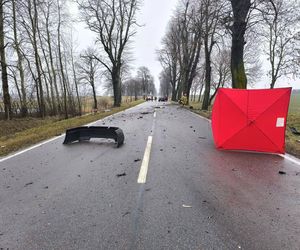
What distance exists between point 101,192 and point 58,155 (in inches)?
124

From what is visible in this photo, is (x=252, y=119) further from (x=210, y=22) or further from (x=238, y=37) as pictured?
(x=210, y=22)

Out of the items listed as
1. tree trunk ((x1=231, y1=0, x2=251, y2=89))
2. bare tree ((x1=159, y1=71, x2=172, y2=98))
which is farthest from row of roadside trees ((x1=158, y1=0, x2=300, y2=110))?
bare tree ((x1=159, y1=71, x2=172, y2=98))

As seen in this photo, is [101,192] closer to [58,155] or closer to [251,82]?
[58,155]

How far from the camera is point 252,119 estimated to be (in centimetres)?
712

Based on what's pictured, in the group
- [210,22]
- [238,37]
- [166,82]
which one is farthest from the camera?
[166,82]

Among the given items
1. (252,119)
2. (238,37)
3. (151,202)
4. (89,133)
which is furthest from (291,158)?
(238,37)

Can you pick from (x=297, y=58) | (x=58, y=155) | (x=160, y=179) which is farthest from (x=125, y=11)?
(x=160, y=179)

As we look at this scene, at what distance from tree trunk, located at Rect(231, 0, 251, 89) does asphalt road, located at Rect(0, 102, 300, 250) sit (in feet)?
27.1

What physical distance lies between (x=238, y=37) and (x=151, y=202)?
12.3m

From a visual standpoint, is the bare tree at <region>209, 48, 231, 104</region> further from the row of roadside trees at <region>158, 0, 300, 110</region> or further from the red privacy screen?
the red privacy screen

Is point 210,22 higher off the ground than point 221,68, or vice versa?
point 210,22

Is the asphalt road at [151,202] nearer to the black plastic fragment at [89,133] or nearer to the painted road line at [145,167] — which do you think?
the painted road line at [145,167]

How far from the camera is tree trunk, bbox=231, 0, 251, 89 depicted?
12776 mm

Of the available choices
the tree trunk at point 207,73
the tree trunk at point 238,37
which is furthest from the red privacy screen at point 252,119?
the tree trunk at point 207,73
